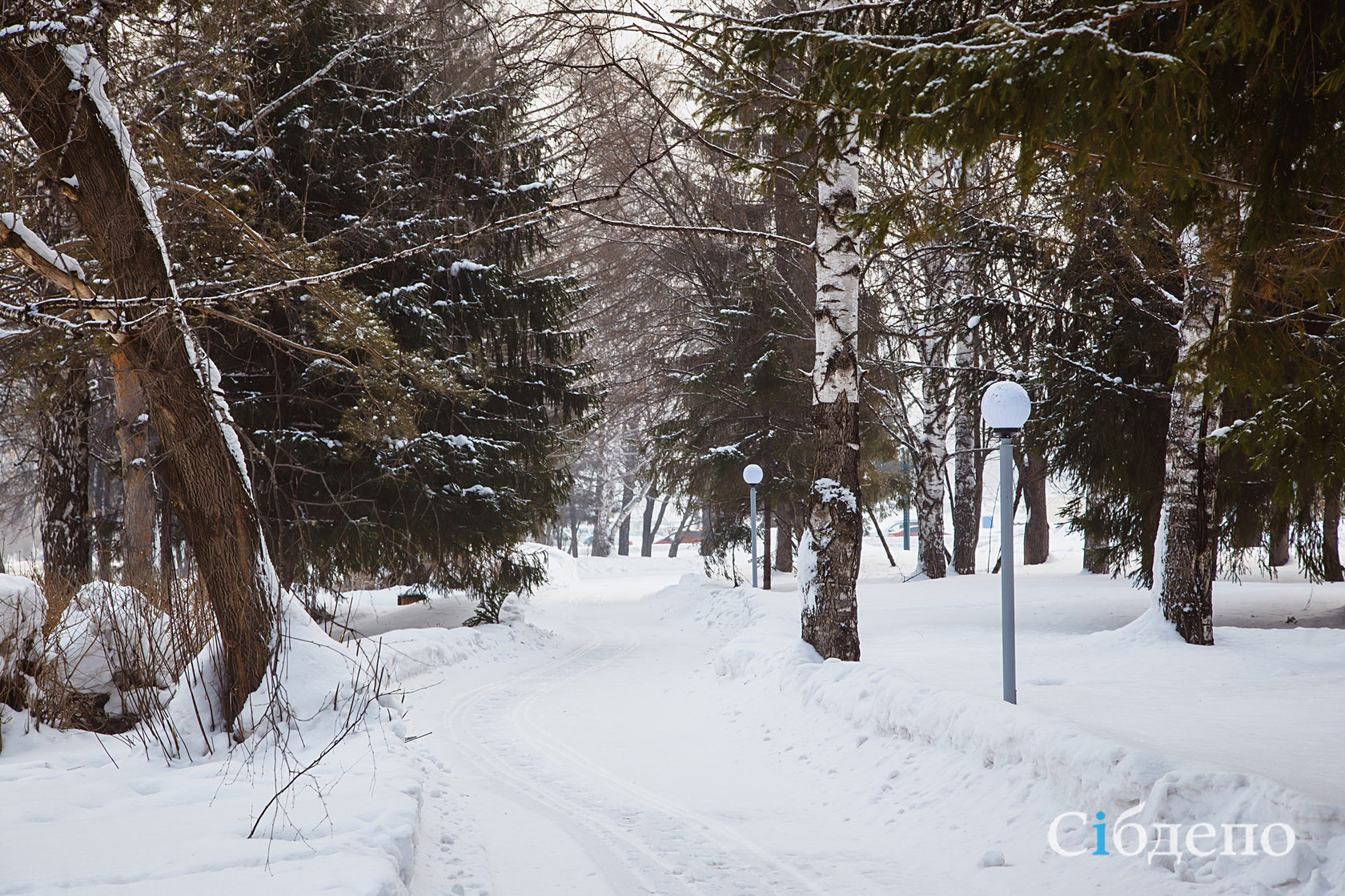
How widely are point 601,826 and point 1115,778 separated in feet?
8.94

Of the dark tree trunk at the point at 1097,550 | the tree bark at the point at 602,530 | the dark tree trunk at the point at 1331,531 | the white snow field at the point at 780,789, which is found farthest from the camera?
the tree bark at the point at 602,530

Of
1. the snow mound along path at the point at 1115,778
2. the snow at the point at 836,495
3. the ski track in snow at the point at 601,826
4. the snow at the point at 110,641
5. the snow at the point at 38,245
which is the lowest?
the ski track in snow at the point at 601,826

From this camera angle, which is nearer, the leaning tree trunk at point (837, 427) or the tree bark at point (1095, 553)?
the leaning tree trunk at point (837, 427)

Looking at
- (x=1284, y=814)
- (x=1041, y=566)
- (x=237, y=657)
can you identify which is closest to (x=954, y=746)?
(x=1284, y=814)

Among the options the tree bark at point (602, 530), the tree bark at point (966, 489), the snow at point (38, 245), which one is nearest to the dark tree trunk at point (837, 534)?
the snow at point (38, 245)

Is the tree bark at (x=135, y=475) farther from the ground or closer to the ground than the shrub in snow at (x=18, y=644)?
farther from the ground

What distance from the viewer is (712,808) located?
5.27m

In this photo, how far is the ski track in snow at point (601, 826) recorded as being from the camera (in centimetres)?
402

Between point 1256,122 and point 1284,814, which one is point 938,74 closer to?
point 1256,122

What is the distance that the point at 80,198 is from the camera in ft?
17.3

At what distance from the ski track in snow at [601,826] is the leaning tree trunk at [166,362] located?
1.70 m

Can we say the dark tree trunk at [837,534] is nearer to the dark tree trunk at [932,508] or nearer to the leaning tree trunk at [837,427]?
the leaning tree trunk at [837,427]

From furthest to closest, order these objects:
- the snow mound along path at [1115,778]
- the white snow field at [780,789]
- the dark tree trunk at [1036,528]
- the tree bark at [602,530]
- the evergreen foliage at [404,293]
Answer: the tree bark at [602,530]
the dark tree trunk at [1036,528]
the evergreen foliage at [404,293]
the white snow field at [780,789]
the snow mound along path at [1115,778]

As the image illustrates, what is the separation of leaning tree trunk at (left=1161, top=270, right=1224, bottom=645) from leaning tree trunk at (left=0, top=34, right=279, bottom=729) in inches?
339
